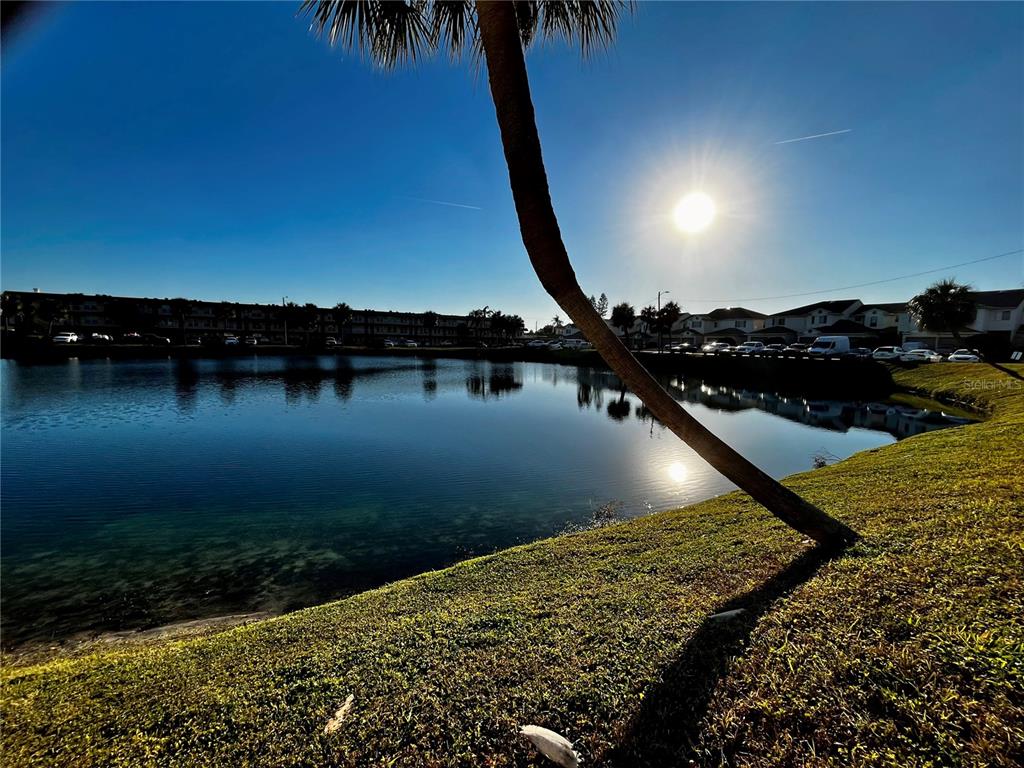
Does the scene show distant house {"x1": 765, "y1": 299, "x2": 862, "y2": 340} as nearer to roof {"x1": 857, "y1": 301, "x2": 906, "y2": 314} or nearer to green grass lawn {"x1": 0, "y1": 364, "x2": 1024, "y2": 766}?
roof {"x1": 857, "y1": 301, "x2": 906, "y2": 314}

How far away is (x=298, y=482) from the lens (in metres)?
14.4

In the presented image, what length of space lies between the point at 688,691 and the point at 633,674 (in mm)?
419

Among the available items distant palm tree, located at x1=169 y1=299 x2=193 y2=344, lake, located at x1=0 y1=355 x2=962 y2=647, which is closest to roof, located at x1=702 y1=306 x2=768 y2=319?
lake, located at x1=0 y1=355 x2=962 y2=647

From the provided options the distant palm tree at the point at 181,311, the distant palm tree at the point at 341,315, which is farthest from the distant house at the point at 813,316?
the distant palm tree at the point at 181,311

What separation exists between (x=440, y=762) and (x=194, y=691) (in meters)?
2.52

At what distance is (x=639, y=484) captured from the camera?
47.1 feet

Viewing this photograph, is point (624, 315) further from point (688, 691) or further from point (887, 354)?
point (688, 691)

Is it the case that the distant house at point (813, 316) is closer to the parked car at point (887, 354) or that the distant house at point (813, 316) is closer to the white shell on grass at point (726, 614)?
the parked car at point (887, 354)

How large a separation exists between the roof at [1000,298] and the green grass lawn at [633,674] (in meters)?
70.2

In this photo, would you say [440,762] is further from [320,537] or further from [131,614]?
[320,537]

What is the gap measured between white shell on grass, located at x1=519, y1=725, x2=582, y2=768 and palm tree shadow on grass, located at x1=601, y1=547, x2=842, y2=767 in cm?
20

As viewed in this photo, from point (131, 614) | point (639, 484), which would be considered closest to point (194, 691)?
point (131, 614)

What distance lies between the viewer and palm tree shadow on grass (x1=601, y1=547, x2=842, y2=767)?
8.16 ft

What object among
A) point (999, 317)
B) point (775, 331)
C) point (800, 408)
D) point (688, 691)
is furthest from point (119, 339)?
point (999, 317)
